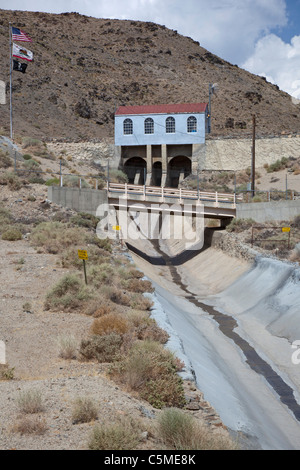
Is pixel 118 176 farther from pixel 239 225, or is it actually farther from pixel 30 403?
pixel 30 403

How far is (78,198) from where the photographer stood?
3412 cm

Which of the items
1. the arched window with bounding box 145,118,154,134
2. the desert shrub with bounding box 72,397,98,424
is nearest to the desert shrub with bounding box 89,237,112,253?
the desert shrub with bounding box 72,397,98,424

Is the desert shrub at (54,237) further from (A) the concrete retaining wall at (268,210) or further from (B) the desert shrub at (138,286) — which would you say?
(A) the concrete retaining wall at (268,210)

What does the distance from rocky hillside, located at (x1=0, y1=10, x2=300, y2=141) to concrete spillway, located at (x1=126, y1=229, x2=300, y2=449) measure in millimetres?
39035

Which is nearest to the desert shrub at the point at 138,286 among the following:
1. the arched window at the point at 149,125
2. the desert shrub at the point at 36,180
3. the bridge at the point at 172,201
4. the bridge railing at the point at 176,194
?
the bridge at the point at 172,201

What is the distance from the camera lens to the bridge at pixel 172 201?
3506 centimetres

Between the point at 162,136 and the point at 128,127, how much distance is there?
4294mm

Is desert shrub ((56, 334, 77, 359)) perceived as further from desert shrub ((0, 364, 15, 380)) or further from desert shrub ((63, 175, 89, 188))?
desert shrub ((63, 175, 89, 188))

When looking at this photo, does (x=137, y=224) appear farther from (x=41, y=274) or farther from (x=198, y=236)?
(x=41, y=274)

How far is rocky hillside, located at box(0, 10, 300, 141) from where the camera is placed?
72.2m

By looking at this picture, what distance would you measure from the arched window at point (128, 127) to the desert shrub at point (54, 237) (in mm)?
30369

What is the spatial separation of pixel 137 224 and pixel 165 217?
3.24 m

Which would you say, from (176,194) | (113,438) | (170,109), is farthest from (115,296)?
(170,109)

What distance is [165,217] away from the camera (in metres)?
52.1
